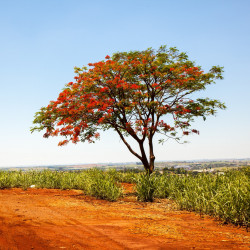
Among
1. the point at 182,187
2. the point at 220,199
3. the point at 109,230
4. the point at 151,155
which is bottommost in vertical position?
the point at 109,230

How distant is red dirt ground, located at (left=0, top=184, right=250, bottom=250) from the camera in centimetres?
477

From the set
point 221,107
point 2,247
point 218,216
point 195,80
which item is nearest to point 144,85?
point 195,80

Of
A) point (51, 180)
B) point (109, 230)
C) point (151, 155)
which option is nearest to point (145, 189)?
point (151, 155)

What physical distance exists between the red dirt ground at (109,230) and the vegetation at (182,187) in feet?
1.46

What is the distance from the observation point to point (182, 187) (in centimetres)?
1080

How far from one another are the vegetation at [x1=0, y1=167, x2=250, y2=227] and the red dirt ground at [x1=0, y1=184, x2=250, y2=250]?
1.46ft

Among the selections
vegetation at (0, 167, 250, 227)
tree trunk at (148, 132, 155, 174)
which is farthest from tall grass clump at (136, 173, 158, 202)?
tree trunk at (148, 132, 155, 174)

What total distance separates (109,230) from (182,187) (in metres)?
5.82

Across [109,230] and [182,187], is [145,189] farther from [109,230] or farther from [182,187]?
[109,230]

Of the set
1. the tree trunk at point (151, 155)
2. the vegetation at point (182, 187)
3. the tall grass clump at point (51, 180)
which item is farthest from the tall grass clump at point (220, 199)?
the tree trunk at point (151, 155)

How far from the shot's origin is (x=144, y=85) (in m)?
15.7

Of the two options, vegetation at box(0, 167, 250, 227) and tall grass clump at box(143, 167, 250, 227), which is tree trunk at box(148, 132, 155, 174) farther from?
tall grass clump at box(143, 167, 250, 227)

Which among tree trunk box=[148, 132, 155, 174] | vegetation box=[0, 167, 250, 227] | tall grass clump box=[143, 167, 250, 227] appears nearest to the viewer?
tall grass clump box=[143, 167, 250, 227]

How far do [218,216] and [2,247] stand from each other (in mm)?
5722
